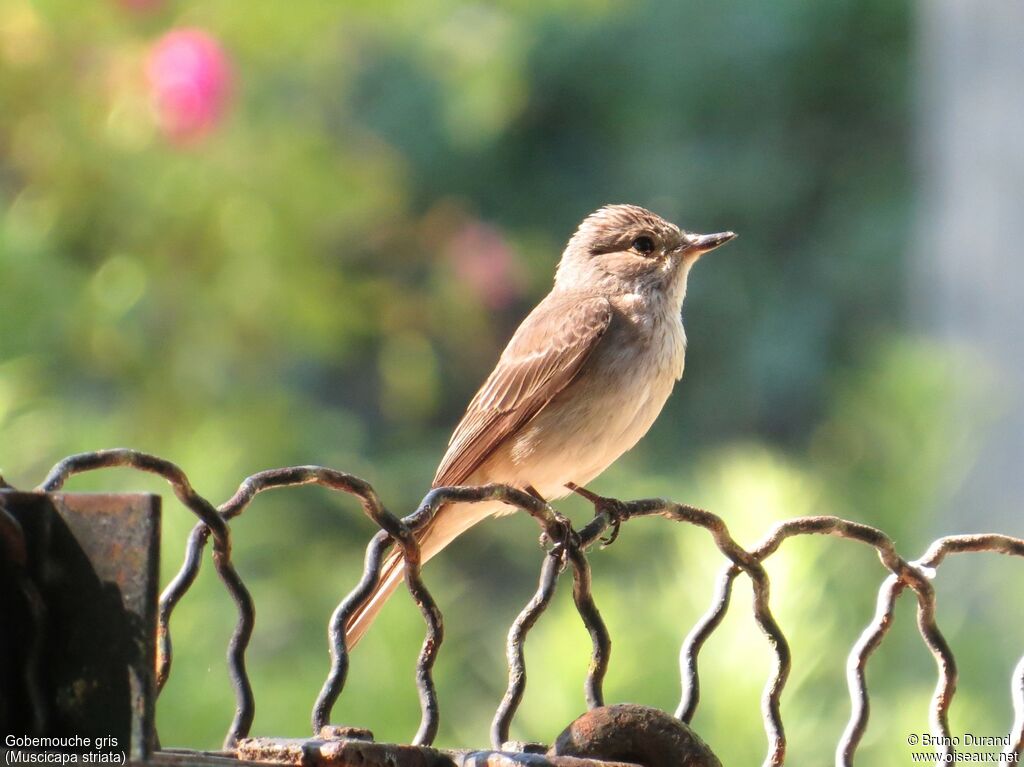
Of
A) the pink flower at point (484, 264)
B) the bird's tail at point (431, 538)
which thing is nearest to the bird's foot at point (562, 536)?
the bird's tail at point (431, 538)

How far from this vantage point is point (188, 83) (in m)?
4.59

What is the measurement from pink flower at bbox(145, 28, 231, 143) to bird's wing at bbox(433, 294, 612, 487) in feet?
4.75

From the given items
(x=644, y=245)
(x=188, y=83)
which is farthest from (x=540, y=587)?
(x=188, y=83)

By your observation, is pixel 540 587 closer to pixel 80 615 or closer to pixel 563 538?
pixel 563 538

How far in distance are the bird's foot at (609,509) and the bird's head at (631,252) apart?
640mm

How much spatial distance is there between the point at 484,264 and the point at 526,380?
185cm

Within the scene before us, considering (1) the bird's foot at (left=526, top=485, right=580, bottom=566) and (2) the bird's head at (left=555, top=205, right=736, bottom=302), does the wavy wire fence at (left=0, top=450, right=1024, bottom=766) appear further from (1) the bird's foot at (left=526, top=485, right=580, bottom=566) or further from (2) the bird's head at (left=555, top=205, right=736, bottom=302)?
(2) the bird's head at (left=555, top=205, right=736, bottom=302)

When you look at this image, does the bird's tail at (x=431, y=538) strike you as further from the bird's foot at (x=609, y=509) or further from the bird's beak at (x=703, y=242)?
the bird's beak at (x=703, y=242)

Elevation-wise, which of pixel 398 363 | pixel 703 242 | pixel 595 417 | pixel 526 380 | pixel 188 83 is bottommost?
pixel 595 417

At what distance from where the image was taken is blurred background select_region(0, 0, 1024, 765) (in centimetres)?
376

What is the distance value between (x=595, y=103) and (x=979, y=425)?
4.76 m

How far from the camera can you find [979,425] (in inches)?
200

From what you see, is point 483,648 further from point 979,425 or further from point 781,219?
point 781,219

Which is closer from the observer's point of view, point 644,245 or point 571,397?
point 571,397
